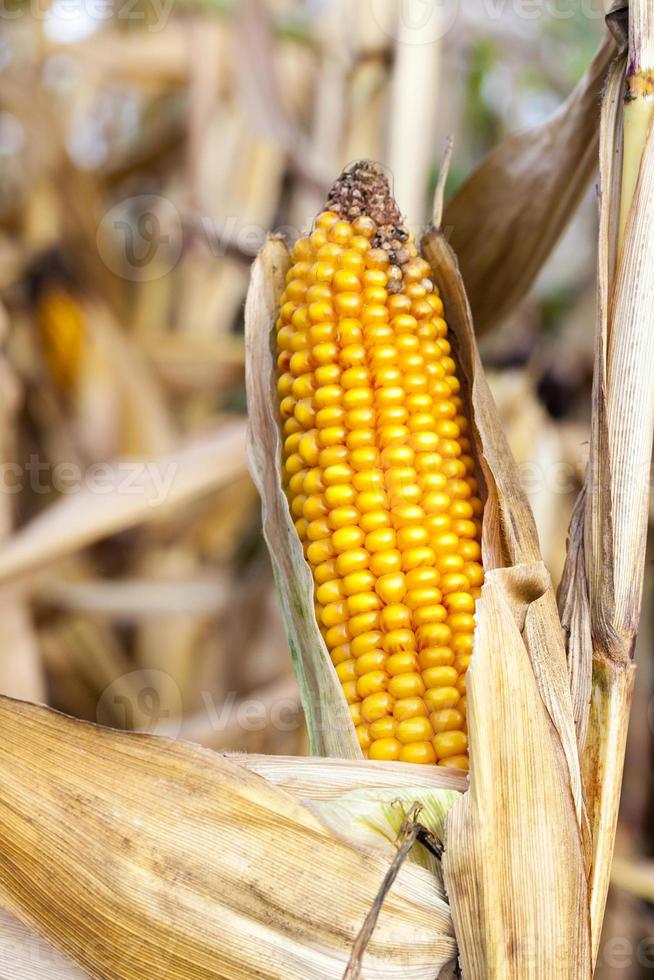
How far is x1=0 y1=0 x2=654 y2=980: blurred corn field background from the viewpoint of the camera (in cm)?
166

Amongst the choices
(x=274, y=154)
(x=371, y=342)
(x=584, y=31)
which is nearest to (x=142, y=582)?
(x=274, y=154)

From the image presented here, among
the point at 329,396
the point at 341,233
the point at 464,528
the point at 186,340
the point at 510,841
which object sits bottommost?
the point at 510,841

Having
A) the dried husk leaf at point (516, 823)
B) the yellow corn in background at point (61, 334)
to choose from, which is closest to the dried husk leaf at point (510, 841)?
the dried husk leaf at point (516, 823)

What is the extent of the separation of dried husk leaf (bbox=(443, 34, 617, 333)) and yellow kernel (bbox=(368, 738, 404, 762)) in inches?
20.7

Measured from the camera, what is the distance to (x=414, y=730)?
2.19ft

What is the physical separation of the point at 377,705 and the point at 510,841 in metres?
0.15

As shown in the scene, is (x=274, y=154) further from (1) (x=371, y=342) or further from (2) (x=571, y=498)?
(1) (x=371, y=342)

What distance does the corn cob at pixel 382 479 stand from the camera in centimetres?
68

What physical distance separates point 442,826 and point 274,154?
1927mm

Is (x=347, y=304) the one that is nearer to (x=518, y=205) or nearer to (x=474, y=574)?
(x=474, y=574)

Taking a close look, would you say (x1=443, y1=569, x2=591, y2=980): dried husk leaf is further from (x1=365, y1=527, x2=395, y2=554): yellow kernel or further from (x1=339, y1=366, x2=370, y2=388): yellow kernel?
(x1=339, y1=366, x2=370, y2=388): yellow kernel

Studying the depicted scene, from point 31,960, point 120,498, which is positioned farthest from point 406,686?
point 120,498

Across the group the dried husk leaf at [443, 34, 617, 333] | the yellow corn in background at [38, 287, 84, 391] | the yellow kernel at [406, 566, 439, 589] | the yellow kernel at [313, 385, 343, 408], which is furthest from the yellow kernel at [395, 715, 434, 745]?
the yellow corn in background at [38, 287, 84, 391]

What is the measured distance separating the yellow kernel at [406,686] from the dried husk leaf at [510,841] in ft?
0.31
